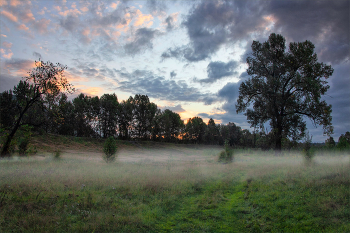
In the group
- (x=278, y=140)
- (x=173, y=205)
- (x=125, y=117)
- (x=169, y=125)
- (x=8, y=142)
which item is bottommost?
(x=173, y=205)

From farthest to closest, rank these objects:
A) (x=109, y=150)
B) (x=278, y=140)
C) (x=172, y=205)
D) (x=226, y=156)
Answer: (x=278, y=140) < (x=226, y=156) < (x=109, y=150) < (x=172, y=205)

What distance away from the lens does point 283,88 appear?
2270 cm

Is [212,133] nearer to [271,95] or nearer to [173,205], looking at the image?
[271,95]

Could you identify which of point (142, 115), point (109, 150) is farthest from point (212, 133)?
point (109, 150)

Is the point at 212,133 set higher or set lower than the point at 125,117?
lower

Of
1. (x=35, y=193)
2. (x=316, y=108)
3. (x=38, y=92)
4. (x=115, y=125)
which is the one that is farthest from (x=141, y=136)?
(x=35, y=193)

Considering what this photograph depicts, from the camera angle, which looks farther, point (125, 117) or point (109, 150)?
point (125, 117)

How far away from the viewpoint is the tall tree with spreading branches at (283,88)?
21406 millimetres

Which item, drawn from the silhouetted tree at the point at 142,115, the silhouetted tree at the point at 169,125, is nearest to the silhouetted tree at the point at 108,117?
the silhouetted tree at the point at 142,115

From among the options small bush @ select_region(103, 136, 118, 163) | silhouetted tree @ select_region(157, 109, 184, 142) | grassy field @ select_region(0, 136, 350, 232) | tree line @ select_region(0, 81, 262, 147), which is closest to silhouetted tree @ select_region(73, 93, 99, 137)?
tree line @ select_region(0, 81, 262, 147)

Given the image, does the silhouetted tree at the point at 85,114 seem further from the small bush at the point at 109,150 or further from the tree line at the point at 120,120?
the small bush at the point at 109,150

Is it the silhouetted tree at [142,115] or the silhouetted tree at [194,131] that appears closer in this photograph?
the silhouetted tree at [142,115]

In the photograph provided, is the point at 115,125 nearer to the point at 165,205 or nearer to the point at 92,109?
the point at 92,109

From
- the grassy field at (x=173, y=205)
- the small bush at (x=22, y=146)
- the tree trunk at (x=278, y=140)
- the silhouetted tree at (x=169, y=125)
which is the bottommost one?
the grassy field at (x=173, y=205)
